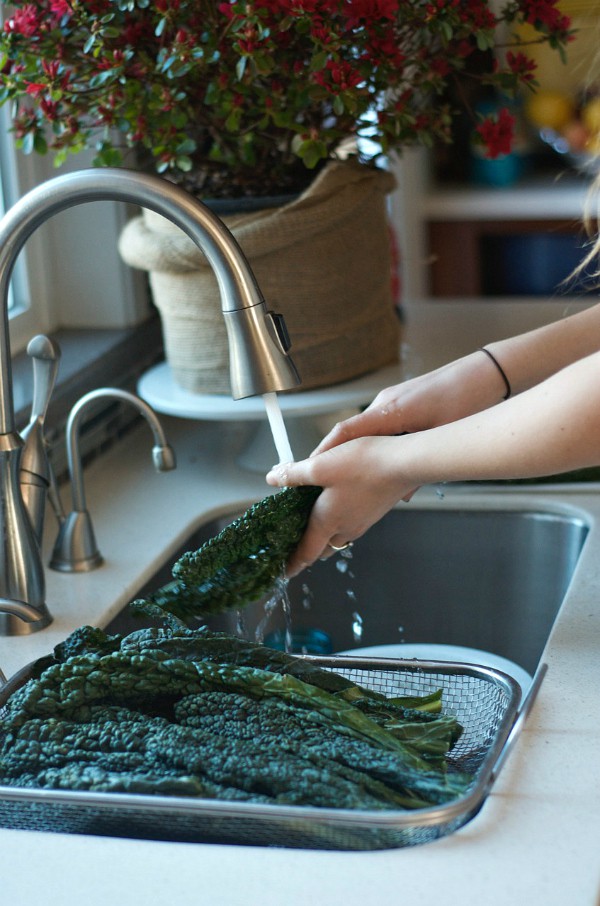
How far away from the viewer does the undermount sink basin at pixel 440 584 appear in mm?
1365

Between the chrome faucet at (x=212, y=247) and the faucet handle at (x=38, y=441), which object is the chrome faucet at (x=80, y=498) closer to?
the faucet handle at (x=38, y=441)

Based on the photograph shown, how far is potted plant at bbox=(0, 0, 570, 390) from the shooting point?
1.20 m

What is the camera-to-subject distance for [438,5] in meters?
1.23

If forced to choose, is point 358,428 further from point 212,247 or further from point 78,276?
point 78,276

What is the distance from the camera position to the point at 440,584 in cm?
140

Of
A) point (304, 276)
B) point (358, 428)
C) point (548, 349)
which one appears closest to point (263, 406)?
point (304, 276)

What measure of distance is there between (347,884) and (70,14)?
0.92 meters

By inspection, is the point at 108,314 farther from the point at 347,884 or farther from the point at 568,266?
the point at 568,266

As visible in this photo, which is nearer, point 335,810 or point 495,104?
point 335,810

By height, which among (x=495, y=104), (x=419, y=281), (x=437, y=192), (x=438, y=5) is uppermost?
(x=438, y=5)

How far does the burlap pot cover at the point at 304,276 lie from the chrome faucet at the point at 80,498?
0.21 m

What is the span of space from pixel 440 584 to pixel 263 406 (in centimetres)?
30

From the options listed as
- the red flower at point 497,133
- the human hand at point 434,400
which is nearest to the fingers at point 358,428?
the human hand at point 434,400

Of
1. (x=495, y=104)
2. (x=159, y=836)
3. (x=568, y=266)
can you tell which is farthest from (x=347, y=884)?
(x=495, y=104)
